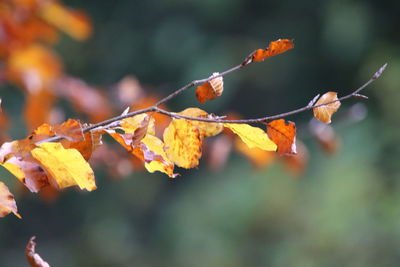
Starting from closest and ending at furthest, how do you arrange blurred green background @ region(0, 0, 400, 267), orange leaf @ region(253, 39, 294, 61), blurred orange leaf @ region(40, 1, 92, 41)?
orange leaf @ region(253, 39, 294, 61)
blurred orange leaf @ region(40, 1, 92, 41)
blurred green background @ region(0, 0, 400, 267)

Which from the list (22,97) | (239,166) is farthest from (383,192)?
(22,97)

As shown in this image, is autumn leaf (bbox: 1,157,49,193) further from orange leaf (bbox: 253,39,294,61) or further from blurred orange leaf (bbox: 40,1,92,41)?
blurred orange leaf (bbox: 40,1,92,41)

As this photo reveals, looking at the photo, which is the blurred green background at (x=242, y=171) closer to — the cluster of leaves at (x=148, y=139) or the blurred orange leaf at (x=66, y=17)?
the blurred orange leaf at (x=66, y=17)

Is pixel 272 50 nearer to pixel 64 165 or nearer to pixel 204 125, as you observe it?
pixel 204 125

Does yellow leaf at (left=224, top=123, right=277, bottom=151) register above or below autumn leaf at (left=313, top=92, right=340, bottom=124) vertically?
below

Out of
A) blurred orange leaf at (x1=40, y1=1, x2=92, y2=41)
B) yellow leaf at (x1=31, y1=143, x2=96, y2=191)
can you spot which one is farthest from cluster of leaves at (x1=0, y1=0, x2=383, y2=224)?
blurred orange leaf at (x1=40, y1=1, x2=92, y2=41)

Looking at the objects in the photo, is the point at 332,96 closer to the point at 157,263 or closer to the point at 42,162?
the point at 42,162

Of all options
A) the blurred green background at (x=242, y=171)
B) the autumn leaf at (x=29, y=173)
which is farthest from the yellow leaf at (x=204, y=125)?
the blurred green background at (x=242, y=171)
